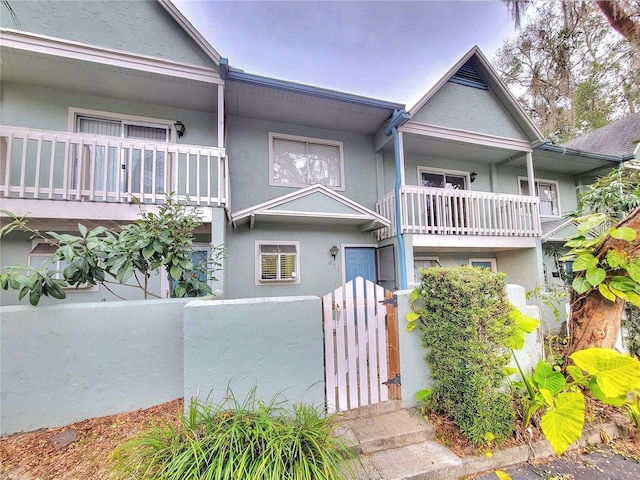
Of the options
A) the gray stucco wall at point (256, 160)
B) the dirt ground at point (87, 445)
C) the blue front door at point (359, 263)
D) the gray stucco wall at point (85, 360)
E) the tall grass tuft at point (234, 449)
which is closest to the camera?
the tall grass tuft at point (234, 449)

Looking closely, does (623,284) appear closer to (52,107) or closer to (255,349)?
(255,349)

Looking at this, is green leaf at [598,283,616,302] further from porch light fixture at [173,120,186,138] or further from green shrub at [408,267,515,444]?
porch light fixture at [173,120,186,138]

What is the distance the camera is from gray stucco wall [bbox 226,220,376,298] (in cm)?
658

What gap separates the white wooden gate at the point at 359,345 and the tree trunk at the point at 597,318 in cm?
243

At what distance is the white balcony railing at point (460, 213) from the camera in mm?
6977

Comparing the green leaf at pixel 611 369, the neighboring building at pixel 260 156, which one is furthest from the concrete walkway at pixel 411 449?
the neighboring building at pixel 260 156

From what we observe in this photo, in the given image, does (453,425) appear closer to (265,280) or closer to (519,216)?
(265,280)

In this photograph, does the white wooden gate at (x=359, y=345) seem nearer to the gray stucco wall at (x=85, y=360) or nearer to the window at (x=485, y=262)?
the gray stucco wall at (x=85, y=360)

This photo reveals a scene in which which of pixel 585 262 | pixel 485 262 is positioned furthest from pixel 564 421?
pixel 485 262

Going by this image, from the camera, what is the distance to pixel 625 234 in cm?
281

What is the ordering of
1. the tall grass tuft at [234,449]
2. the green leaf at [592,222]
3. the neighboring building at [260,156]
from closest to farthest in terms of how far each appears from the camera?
the tall grass tuft at [234,449] < the green leaf at [592,222] < the neighboring building at [260,156]

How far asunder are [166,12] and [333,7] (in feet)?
16.7

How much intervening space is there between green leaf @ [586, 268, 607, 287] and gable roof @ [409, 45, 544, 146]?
658 centimetres

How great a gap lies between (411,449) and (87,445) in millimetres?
3058
